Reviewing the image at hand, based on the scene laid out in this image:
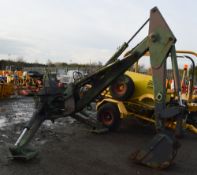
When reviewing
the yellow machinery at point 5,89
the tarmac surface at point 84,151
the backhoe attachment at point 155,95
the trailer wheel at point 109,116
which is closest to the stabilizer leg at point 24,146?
the backhoe attachment at point 155,95


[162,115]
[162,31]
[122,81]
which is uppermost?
[162,31]

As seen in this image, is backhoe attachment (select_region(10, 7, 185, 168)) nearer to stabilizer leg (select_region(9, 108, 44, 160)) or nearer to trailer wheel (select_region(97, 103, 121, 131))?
stabilizer leg (select_region(9, 108, 44, 160))

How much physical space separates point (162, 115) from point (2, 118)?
5.94 m

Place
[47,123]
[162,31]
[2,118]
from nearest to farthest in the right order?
[162,31] < [47,123] < [2,118]

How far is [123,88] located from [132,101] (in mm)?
437

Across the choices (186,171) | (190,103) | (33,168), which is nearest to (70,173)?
(33,168)

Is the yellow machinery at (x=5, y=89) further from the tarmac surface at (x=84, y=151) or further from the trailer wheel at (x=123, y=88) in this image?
the trailer wheel at (x=123, y=88)

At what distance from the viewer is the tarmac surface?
16.3 feet

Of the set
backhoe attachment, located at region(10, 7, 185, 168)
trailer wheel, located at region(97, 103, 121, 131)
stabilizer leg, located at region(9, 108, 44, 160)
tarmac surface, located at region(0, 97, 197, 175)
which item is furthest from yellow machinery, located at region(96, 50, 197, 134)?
stabilizer leg, located at region(9, 108, 44, 160)

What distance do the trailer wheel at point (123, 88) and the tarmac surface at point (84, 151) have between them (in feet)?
2.89

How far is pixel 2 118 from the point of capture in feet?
31.0

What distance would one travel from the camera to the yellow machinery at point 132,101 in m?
7.65

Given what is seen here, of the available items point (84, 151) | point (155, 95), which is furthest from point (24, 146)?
point (155, 95)

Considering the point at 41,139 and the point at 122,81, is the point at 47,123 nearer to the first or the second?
the point at 41,139
